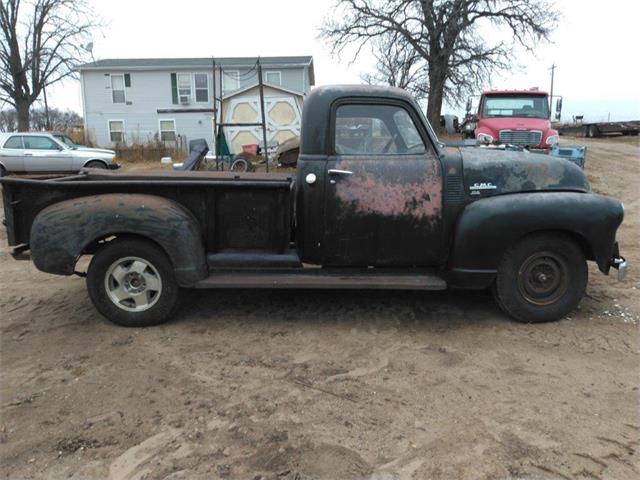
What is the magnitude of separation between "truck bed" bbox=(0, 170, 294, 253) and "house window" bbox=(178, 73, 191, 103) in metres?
28.2

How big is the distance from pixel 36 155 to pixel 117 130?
1459 centimetres

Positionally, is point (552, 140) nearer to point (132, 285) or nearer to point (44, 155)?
point (132, 285)

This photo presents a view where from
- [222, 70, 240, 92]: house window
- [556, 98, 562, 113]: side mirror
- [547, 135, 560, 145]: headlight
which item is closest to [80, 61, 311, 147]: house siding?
[222, 70, 240, 92]: house window

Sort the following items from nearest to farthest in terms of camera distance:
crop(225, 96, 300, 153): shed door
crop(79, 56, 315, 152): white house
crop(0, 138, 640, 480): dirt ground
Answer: crop(0, 138, 640, 480): dirt ground → crop(225, 96, 300, 153): shed door → crop(79, 56, 315, 152): white house

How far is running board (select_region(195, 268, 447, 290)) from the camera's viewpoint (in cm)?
425

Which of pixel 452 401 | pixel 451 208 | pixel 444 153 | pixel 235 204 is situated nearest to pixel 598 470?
pixel 452 401

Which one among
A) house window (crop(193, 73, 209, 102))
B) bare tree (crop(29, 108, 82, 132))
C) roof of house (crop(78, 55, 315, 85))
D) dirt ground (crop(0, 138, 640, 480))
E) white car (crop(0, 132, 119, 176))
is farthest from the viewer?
bare tree (crop(29, 108, 82, 132))

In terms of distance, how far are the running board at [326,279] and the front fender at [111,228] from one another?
263 millimetres

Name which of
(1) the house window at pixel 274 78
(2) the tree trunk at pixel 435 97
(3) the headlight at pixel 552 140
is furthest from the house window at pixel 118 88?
(3) the headlight at pixel 552 140

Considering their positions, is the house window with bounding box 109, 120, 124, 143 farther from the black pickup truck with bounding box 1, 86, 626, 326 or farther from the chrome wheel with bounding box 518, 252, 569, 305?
the chrome wheel with bounding box 518, 252, 569, 305

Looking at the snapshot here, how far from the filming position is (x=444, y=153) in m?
4.39

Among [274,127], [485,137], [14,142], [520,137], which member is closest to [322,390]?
[485,137]

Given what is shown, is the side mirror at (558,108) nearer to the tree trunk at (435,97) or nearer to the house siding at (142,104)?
the tree trunk at (435,97)

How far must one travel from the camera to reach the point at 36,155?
17.3 m
